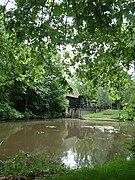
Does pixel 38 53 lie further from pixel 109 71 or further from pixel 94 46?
pixel 109 71

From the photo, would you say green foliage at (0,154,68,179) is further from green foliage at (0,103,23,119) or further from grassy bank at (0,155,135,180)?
green foliage at (0,103,23,119)

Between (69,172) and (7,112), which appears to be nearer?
(69,172)

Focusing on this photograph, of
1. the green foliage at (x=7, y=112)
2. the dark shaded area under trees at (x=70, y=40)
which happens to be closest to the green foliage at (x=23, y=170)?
the dark shaded area under trees at (x=70, y=40)

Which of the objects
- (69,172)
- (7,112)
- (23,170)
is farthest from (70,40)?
(7,112)

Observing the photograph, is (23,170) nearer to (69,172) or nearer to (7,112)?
(69,172)

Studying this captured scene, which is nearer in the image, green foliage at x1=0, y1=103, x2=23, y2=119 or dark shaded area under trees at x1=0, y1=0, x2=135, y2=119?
dark shaded area under trees at x1=0, y1=0, x2=135, y2=119

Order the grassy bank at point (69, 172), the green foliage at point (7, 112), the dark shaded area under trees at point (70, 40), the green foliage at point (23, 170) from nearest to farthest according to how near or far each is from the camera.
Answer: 1. the dark shaded area under trees at point (70, 40)
2. the grassy bank at point (69, 172)
3. the green foliage at point (23, 170)
4. the green foliage at point (7, 112)

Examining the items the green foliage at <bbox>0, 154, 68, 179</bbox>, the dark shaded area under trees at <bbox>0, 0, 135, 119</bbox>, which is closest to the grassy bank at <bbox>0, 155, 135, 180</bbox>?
the green foliage at <bbox>0, 154, 68, 179</bbox>

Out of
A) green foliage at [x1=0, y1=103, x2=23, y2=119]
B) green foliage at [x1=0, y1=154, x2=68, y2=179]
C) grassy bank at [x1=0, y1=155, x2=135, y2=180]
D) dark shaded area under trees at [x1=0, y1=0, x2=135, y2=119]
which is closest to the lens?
dark shaded area under trees at [x1=0, y1=0, x2=135, y2=119]

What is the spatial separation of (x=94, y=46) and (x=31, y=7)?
210 centimetres

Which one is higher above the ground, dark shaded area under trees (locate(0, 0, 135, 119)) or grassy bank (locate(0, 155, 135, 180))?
dark shaded area under trees (locate(0, 0, 135, 119))

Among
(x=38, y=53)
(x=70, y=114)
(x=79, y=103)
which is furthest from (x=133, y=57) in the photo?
(x=79, y=103)

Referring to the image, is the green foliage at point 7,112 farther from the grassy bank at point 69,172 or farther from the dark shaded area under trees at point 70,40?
the dark shaded area under trees at point 70,40

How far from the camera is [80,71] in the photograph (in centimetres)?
608
